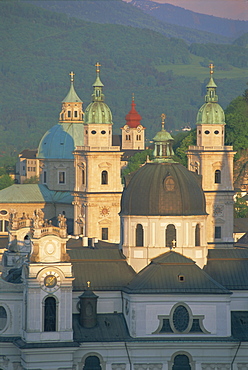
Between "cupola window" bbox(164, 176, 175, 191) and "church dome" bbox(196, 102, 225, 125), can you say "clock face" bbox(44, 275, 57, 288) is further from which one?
"church dome" bbox(196, 102, 225, 125)

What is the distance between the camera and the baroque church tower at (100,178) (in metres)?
143

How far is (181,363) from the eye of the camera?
10019cm

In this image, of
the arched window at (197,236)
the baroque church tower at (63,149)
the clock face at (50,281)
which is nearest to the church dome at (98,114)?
the baroque church tower at (63,149)

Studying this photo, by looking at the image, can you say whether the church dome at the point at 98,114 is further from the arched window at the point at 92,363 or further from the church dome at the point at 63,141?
the arched window at the point at 92,363

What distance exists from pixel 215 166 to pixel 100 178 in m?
10.1

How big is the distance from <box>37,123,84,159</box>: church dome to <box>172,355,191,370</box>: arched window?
6703 cm

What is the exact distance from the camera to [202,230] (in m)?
105

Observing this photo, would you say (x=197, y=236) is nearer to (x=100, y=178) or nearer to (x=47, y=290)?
(x=47, y=290)

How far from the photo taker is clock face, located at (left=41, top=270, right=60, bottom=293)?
322 feet

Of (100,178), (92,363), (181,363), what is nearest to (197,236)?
(181,363)

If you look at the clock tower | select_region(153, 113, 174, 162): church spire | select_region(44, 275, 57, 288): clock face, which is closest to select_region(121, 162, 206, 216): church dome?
select_region(153, 113, 174, 162): church spire

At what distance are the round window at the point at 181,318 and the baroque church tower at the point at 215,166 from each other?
4375 cm

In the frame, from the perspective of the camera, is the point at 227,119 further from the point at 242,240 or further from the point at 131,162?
the point at 242,240

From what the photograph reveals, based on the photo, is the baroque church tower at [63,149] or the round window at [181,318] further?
the baroque church tower at [63,149]
